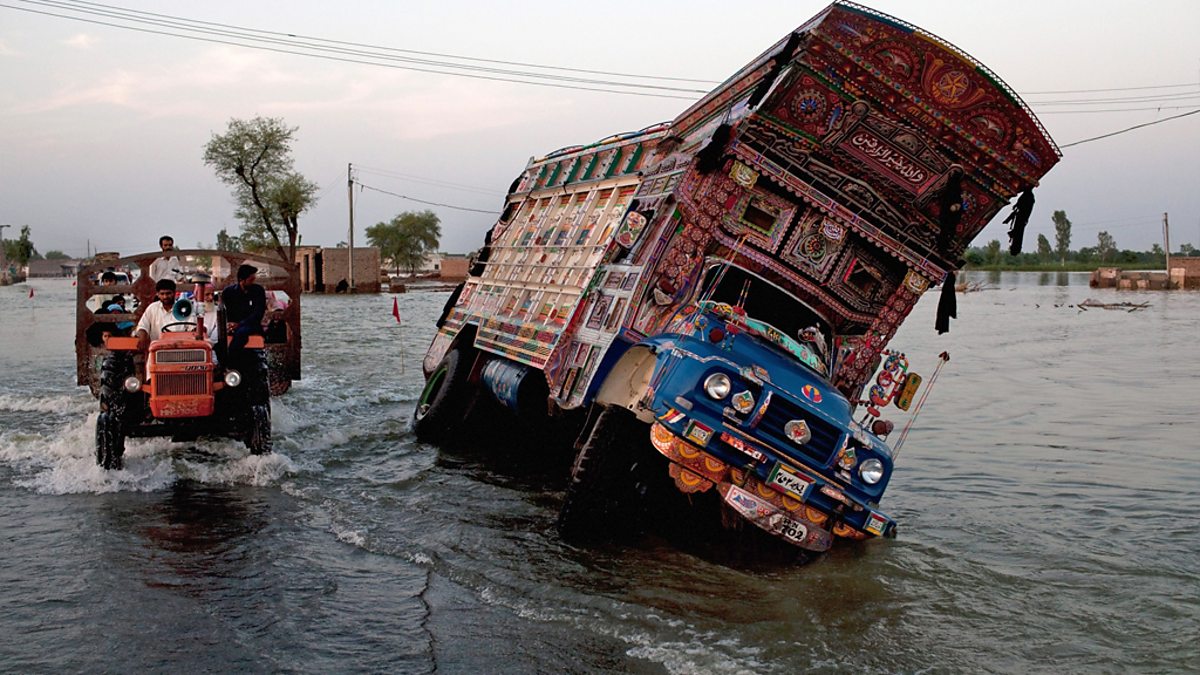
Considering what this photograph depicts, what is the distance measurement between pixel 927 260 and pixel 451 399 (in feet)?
20.0

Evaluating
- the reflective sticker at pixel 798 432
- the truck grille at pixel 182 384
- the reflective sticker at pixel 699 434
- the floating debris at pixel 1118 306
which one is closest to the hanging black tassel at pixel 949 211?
the reflective sticker at pixel 798 432

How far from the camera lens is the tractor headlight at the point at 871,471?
23.7 feet

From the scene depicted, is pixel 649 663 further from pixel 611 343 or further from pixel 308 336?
pixel 308 336

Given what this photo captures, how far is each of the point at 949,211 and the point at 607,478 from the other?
11.9 ft

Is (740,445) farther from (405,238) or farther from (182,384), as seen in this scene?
(405,238)

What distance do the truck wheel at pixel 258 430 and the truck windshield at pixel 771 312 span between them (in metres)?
4.45

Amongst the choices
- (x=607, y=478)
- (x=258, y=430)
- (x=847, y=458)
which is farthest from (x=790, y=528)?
(x=258, y=430)

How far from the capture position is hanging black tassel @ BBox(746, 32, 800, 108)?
814cm

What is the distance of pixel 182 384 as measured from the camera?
30.8ft

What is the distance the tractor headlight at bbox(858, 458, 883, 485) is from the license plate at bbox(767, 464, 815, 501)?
410 mm

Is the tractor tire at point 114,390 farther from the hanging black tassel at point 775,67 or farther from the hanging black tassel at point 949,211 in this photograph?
the hanging black tassel at point 949,211

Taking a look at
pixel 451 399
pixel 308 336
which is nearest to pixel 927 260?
pixel 451 399

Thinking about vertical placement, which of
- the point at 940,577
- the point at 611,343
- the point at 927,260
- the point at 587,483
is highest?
the point at 927,260

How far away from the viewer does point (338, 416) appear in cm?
1488
